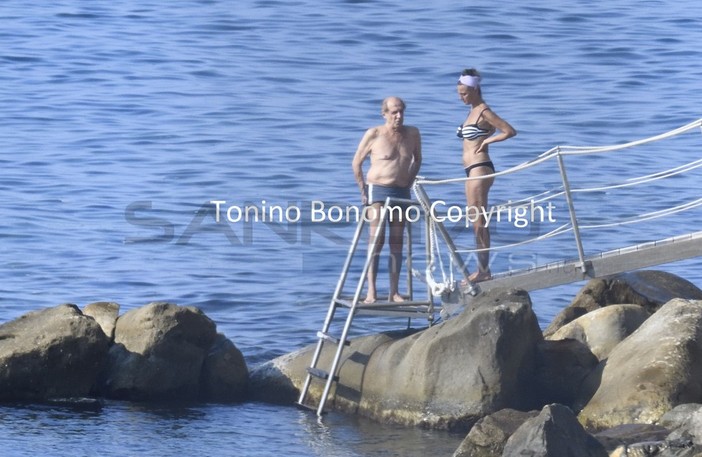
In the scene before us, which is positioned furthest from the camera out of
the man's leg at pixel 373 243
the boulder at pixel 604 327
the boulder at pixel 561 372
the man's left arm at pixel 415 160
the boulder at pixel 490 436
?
the man's left arm at pixel 415 160

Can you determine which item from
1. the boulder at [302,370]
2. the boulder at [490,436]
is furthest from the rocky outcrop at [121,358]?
the boulder at [490,436]

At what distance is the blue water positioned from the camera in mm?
12914

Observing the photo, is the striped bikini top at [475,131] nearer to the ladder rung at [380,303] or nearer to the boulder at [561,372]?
the ladder rung at [380,303]

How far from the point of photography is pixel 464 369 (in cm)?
1190

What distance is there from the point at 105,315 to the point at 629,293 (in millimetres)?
4875

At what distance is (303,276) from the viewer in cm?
1978

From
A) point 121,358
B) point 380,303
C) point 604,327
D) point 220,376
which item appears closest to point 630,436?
point 604,327

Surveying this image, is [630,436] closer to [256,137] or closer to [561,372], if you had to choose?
[561,372]

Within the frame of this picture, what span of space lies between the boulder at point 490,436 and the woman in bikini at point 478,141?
2.48m

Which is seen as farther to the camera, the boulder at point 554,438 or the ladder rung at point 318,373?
the ladder rung at point 318,373

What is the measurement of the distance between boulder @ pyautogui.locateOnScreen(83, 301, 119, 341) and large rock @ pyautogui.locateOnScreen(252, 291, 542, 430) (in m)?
2.47

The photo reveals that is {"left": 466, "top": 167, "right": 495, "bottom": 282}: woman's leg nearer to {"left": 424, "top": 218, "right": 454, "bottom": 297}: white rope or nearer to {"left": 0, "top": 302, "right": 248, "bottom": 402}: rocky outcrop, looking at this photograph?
{"left": 424, "top": 218, "right": 454, "bottom": 297}: white rope

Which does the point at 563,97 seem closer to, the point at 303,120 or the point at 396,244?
the point at 303,120

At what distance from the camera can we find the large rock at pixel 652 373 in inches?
443
